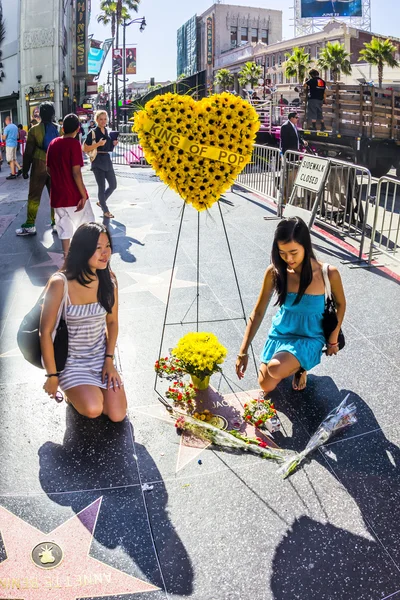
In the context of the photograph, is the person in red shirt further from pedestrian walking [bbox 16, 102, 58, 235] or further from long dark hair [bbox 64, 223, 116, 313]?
long dark hair [bbox 64, 223, 116, 313]

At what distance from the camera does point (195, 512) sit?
2.92 m

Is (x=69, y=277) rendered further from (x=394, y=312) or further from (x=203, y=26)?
(x=203, y=26)

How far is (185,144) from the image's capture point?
12.4ft

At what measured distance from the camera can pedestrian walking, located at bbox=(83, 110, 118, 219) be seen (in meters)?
8.81

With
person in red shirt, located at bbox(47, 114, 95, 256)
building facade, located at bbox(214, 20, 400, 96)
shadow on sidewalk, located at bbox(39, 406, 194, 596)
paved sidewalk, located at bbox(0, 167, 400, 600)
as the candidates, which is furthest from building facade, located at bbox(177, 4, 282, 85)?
shadow on sidewalk, located at bbox(39, 406, 194, 596)

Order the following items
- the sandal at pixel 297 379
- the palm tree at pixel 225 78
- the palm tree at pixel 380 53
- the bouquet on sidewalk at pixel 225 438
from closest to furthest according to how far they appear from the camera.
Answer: the bouquet on sidewalk at pixel 225 438 < the sandal at pixel 297 379 < the palm tree at pixel 380 53 < the palm tree at pixel 225 78

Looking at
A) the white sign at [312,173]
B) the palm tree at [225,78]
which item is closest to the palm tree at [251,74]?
the palm tree at [225,78]

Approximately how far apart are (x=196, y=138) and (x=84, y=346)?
1620mm

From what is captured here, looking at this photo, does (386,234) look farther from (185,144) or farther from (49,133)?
(185,144)

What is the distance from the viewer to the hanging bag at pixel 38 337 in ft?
11.4

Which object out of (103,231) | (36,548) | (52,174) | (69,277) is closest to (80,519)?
(36,548)

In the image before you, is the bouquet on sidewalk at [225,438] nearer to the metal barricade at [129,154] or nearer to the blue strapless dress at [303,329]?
the blue strapless dress at [303,329]

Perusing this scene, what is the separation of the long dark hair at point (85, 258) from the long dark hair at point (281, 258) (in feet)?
3.66

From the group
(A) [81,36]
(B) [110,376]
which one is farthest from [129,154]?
(A) [81,36]
